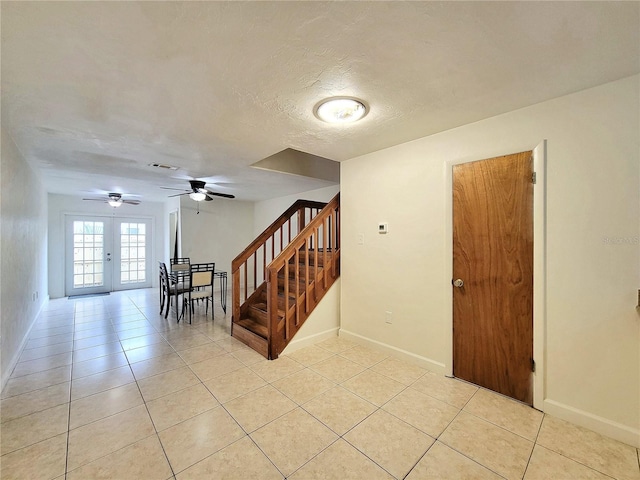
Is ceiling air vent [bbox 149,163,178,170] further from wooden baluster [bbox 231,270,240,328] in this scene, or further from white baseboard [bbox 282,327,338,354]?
white baseboard [bbox 282,327,338,354]

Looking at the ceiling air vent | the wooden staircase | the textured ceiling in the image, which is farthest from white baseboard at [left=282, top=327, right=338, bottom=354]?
the ceiling air vent

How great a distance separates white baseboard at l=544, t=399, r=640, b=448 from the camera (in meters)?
1.74

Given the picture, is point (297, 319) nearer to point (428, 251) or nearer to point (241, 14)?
point (428, 251)

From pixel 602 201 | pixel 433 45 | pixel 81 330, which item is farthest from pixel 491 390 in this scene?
pixel 81 330

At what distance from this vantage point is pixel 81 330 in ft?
13.0

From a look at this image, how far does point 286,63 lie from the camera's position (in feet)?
5.29

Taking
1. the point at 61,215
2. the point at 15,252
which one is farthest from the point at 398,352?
the point at 61,215

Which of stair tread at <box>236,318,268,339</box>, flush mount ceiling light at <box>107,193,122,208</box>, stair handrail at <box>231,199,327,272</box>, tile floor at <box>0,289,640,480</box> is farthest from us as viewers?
flush mount ceiling light at <box>107,193,122,208</box>

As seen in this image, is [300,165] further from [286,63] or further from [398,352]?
[398,352]

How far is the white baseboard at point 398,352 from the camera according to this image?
2.69 m

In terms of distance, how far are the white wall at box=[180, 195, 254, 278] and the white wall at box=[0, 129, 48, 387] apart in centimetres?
267

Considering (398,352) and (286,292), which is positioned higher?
(286,292)

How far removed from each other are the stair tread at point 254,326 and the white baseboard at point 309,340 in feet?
1.07

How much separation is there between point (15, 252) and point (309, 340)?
3.47m
